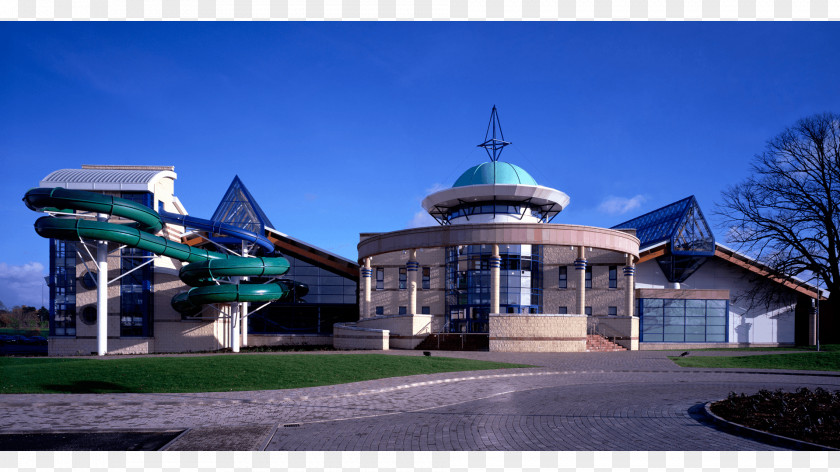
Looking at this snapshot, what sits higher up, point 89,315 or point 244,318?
point 89,315

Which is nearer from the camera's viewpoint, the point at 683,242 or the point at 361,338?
the point at 361,338

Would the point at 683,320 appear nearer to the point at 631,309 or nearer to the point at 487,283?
the point at 631,309

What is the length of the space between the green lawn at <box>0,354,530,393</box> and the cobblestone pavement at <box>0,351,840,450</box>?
99 cm

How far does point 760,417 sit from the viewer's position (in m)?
10.9

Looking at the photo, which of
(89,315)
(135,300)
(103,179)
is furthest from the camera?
(135,300)

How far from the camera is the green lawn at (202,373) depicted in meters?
15.9

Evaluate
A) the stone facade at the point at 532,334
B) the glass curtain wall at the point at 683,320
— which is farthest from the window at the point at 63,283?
the glass curtain wall at the point at 683,320

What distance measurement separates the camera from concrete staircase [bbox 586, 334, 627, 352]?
3161 cm

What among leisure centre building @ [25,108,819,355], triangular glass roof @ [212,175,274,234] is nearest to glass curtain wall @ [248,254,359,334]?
leisure centre building @ [25,108,819,355]

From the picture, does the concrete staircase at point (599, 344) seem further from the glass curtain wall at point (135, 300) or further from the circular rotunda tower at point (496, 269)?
the glass curtain wall at point (135, 300)

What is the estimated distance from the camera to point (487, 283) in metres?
36.5

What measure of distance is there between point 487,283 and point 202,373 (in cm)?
2173

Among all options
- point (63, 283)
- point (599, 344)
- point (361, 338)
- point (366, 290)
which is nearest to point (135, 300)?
point (63, 283)

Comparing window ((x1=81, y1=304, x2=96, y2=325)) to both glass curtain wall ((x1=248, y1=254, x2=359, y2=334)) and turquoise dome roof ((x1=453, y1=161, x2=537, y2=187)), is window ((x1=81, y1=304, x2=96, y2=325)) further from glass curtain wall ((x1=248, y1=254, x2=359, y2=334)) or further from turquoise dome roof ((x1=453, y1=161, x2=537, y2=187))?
turquoise dome roof ((x1=453, y1=161, x2=537, y2=187))
